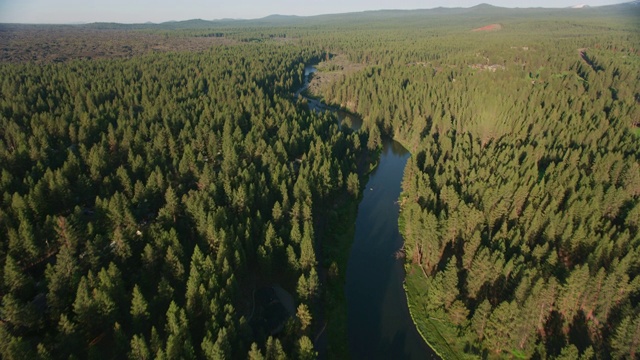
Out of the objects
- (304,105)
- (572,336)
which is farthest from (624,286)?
(304,105)

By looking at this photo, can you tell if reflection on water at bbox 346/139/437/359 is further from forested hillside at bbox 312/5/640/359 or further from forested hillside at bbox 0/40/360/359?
forested hillside at bbox 0/40/360/359

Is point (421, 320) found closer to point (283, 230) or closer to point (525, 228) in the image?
point (525, 228)

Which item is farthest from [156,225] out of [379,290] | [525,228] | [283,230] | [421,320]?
[525,228]

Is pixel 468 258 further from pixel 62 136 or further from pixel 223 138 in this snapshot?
pixel 62 136

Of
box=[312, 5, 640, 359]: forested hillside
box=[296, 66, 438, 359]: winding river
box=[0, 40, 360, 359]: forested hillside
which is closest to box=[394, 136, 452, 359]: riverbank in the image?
→ box=[312, 5, 640, 359]: forested hillside

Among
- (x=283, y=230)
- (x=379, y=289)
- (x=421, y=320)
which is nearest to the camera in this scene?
(x=421, y=320)

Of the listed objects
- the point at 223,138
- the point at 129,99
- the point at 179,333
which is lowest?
the point at 179,333

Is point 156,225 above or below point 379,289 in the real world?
above

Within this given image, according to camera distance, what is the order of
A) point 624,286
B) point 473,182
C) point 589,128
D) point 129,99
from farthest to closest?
point 129,99 < point 589,128 < point 473,182 < point 624,286
